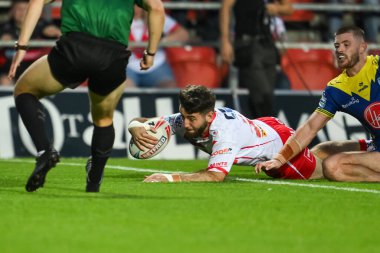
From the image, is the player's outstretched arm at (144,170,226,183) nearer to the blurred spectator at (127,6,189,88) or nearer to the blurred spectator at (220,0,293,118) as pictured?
the blurred spectator at (220,0,293,118)

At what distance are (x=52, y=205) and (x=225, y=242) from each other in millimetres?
1922

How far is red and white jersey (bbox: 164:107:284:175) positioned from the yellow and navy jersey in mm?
612

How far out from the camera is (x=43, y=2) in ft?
26.9

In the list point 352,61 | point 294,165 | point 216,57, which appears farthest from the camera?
point 216,57

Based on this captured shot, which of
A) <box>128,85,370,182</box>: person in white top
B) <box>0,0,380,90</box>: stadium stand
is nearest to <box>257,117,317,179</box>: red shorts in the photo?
<box>128,85,370,182</box>: person in white top

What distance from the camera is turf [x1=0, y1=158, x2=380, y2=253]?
19.6 feet

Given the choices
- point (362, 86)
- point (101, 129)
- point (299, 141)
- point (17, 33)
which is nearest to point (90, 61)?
point (101, 129)

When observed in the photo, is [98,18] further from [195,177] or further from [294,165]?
[294,165]

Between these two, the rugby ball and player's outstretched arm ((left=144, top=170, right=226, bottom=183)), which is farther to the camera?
the rugby ball

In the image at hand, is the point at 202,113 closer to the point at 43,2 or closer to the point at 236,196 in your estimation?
the point at 236,196

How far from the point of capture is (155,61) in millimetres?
14867

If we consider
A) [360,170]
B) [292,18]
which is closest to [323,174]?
[360,170]

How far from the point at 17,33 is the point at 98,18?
266 inches

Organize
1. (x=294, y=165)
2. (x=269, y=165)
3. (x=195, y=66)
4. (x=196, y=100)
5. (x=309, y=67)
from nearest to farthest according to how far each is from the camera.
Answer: (x=196, y=100), (x=269, y=165), (x=294, y=165), (x=195, y=66), (x=309, y=67)
